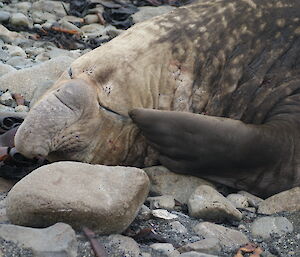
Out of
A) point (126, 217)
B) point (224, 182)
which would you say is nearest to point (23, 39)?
point (224, 182)

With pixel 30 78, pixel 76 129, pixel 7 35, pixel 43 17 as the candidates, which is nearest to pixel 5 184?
pixel 76 129

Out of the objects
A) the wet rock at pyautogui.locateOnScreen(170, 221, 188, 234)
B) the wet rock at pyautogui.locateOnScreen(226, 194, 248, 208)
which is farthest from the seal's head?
the wet rock at pyautogui.locateOnScreen(170, 221, 188, 234)

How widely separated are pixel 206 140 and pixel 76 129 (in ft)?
2.54

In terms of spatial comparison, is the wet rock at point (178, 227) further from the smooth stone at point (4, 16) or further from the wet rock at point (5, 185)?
the smooth stone at point (4, 16)

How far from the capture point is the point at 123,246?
3406 mm

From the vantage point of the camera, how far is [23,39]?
27.6ft

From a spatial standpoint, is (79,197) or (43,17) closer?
(79,197)

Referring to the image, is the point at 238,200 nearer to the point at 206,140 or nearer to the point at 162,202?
the point at 206,140

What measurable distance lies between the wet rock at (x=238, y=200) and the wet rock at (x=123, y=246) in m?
1.08

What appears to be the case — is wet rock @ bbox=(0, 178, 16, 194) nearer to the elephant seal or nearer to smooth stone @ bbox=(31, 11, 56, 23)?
the elephant seal

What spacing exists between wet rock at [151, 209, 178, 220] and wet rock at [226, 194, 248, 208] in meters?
0.55

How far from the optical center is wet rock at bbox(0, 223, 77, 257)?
3.07 metres

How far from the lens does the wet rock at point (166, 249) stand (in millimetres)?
3452

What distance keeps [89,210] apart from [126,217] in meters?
0.22
